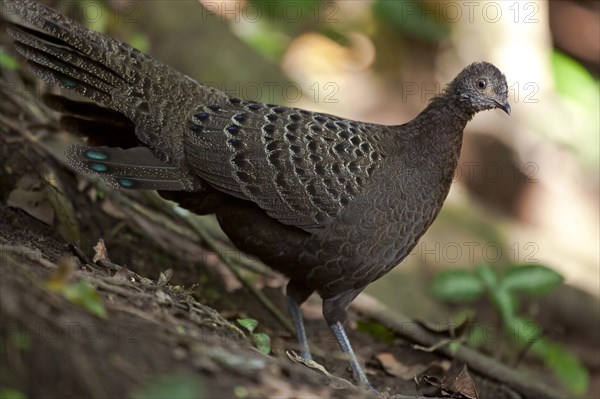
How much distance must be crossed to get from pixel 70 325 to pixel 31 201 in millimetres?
2491

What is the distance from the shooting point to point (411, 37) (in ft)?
37.6

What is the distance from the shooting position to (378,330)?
20.9 ft

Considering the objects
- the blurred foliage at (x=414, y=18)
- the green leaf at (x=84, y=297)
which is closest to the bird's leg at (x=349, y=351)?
the green leaf at (x=84, y=297)

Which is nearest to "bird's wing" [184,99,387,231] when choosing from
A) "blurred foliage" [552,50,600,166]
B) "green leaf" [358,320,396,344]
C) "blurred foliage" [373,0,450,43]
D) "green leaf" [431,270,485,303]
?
→ "green leaf" [358,320,396,344]

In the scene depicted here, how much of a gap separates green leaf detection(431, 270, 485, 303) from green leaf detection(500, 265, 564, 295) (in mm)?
226

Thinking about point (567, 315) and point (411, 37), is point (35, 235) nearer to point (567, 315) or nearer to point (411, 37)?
point (567, 315)

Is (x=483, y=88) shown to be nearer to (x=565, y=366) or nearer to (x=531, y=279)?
(x=531, y=279)

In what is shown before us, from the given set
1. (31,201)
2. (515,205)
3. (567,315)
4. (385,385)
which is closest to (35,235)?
(31,201)

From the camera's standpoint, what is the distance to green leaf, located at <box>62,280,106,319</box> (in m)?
3.27

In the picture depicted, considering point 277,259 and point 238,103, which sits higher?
point 238,103

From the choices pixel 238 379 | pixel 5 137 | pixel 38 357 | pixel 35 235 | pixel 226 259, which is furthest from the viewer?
pixel 226 259

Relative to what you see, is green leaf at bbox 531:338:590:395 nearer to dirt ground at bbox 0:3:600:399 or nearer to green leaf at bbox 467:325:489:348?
dirt ground at bbox 0:3:600:399

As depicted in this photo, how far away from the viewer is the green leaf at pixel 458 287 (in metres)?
6.59

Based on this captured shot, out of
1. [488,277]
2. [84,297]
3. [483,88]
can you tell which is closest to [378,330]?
[488,277]
